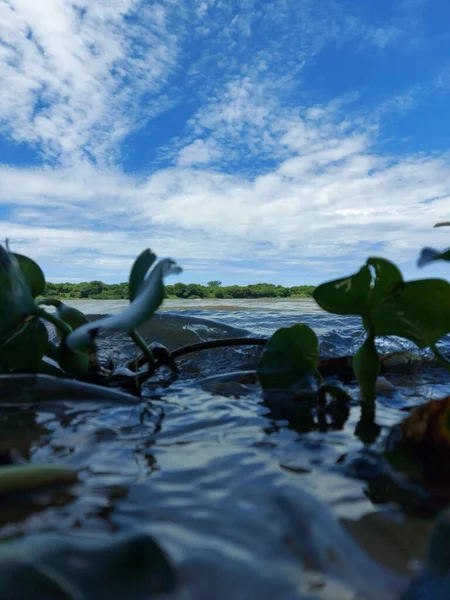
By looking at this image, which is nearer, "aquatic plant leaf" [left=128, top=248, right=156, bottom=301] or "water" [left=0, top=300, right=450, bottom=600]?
"water" [left=0, top=300, right=450, bottom=600]

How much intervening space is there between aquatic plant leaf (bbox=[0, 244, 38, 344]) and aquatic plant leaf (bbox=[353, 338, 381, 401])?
617 mm

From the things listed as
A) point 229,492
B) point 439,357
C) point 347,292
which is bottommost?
point 229,492

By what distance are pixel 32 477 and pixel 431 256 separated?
0.57 meters

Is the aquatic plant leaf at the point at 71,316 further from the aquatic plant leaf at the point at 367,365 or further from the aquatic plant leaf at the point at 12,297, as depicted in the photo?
the aquatic plant leaf at the point at 367,365

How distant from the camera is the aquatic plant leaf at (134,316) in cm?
78

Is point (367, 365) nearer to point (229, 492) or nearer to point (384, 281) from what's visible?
point (384, 281)

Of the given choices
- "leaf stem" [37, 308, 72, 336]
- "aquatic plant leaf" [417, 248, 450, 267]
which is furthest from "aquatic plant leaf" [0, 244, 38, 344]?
"aquatic plant leaf" [417, 248, 450, 267]

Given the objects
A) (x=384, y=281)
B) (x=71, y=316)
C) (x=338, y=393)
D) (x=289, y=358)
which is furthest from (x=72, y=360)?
(x=384, y=281)

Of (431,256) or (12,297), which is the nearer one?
(431,256)

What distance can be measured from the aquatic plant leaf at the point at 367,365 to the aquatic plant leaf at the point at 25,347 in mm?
640

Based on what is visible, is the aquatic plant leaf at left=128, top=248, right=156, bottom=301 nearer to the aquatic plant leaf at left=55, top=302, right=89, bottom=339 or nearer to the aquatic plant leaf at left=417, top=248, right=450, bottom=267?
the aquatic plant leaf at left=55, top=302, right=89, bottom=339

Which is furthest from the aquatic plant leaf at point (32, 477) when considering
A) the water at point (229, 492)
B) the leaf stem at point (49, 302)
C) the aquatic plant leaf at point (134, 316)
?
the leaf stem at point (49, 302)

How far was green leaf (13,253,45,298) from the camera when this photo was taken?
1.09 metres

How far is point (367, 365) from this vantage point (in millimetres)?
815
